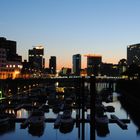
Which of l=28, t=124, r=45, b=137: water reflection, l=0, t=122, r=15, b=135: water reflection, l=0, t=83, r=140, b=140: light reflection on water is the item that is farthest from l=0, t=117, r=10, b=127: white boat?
l=28, t=124, r=45, b=137: water reflection

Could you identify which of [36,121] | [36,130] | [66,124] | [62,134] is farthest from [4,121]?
[62,134]

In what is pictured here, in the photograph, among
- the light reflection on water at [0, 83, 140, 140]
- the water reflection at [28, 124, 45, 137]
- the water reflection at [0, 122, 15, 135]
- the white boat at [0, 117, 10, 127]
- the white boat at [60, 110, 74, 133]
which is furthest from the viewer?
the white boat at [0, 117, 10, 127]

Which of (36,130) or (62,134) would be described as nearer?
(62,134)

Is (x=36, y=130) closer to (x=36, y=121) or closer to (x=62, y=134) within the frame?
(x=36, y=121)

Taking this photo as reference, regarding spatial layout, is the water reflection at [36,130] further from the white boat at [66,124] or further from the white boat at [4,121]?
the white boat at [4,121]

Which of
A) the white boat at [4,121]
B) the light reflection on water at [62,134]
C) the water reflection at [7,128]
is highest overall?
the white boat at [4,121]

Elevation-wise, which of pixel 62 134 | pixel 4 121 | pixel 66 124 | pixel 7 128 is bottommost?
pixel 62 134

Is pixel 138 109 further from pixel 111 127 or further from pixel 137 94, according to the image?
pixel 111 127

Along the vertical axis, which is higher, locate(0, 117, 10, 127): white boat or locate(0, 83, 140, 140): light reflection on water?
locate(0, 117, 10, 127): white boat

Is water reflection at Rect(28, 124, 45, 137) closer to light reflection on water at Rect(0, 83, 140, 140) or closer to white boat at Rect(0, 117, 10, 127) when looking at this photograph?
light reflection on water at Rect(0, 83, 140, 140)

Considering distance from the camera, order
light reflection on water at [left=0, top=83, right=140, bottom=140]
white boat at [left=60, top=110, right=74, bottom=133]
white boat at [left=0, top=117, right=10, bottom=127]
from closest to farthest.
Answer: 1. light reflection on water at [left=0, top=83, right=140, bottom=140]
2. white boat at [left=60, top=110, right=74, bottom=133]
3. white boat at [left=0, top=117, right=10, bottom=127]

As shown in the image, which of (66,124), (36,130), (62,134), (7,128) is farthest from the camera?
(66,124)

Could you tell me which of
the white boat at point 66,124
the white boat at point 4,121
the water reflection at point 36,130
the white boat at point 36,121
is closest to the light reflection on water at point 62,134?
the water reflection at point 36,130

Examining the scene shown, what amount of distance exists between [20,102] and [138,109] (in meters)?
34.7
